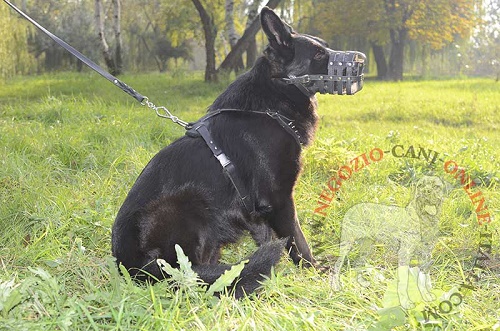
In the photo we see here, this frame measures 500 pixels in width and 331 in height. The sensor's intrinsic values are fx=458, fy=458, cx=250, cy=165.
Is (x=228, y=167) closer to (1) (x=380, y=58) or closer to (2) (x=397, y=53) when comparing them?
(2) (x=397, y=53)

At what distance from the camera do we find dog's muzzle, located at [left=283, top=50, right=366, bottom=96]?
237 cm

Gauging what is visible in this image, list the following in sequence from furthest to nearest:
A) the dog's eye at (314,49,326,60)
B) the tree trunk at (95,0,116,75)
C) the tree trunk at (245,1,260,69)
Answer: the tree trunk at (95,0,116,75) → the tree trunk at (245,1,260,69) → the dog's eye at (314,49,326,60)

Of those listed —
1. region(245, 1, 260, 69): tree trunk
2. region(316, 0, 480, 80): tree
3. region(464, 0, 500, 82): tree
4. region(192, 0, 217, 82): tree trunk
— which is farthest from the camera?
region(464, 0, 500, 82): tree

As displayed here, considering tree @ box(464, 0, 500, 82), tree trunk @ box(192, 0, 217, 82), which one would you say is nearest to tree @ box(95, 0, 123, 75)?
tree trunk @ box(192, 0, 217, 82)

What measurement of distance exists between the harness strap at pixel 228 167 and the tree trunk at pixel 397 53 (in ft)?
63.3

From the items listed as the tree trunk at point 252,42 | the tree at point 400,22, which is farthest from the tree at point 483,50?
the tree trunk at point 252,42

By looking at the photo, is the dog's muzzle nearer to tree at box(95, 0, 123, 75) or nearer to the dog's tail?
the dog's tail

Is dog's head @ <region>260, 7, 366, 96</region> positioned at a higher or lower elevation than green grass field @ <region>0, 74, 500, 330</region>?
higher

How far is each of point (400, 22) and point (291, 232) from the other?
66.2ft

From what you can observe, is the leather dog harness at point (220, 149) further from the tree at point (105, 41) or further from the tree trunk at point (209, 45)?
the tree at point (105, 41)

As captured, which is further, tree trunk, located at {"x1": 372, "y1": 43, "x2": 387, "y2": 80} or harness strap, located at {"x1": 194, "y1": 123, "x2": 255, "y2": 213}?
tree trunk, located at {"x1": 372, "y1": 43, "x2": 387, "y2": 80}

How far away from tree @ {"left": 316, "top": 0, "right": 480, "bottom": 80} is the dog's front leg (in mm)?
19019

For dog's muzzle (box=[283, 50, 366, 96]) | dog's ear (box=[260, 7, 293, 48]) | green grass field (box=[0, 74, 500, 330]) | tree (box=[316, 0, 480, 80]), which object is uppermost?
tree (box=[316, 0, 480, 80])

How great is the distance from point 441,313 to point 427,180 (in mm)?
1664
